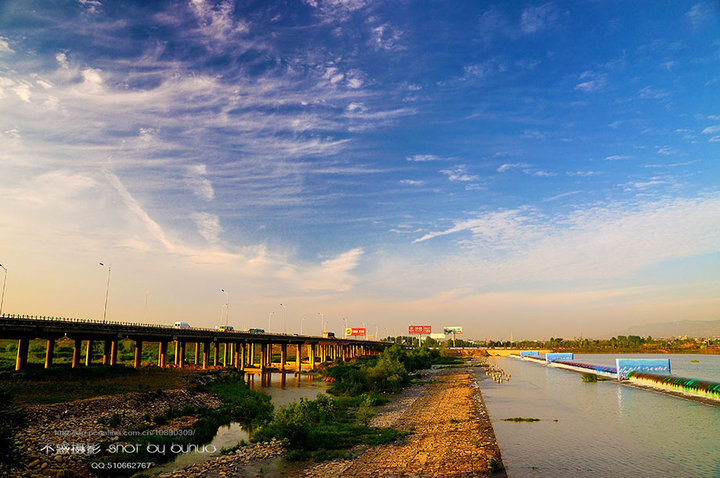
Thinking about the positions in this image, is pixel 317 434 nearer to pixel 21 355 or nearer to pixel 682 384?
pixel 21 355

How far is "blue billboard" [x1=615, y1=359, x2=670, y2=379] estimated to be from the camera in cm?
11144

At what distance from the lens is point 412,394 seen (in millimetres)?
78000

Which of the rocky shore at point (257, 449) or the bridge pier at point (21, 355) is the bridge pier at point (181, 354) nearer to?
the bridge pier at point (21, 355)

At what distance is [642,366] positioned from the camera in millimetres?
115500

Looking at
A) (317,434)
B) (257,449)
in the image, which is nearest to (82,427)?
(257,449)

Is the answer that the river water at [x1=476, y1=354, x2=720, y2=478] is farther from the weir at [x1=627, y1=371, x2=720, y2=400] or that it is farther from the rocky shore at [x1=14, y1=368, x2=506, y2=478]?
the weir at [x1=627, y1=371, x2=720, y2=400]

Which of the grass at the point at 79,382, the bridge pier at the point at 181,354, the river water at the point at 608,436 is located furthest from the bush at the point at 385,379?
the bridge pier at the point at 181,354

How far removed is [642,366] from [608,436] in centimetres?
8955

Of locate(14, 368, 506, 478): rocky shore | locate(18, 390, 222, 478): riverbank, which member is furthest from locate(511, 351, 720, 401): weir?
locate(18, 390, 222, 478): riverbank

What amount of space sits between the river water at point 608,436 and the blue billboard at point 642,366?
38.1m

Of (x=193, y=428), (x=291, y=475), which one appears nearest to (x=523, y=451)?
(x=291, y=475)

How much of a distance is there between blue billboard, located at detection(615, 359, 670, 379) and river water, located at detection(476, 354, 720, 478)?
125 feet

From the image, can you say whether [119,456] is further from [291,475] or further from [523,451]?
[523,451]

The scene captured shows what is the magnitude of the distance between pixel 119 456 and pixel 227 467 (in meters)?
8.21
